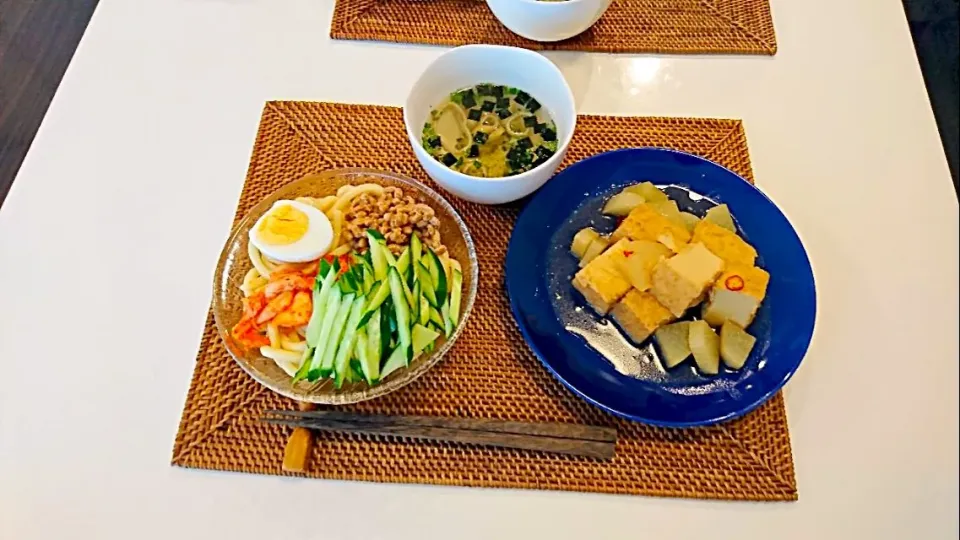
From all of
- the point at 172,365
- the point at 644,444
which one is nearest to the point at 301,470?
the point at 172,365

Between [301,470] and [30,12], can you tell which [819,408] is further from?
[30,12]

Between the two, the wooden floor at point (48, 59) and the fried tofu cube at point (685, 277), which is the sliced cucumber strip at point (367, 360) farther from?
the wooden floor at point (48, 59)

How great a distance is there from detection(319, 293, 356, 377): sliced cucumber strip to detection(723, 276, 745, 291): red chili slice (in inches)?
22.9

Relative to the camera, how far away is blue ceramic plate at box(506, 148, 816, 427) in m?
1.03

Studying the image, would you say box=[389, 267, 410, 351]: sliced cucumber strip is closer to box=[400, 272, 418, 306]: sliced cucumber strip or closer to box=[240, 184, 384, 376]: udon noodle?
box=[400, 272, 418, 306]: sliced cucumber strip

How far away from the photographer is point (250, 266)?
3.84 feet

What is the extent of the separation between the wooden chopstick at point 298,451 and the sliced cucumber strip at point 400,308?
0.21 metres

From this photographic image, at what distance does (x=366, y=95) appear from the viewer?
1.43 metres

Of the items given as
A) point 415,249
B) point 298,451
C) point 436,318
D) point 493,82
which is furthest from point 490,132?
point 298,451

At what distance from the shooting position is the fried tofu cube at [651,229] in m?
1.10

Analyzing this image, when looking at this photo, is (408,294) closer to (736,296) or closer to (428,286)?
(428,286)

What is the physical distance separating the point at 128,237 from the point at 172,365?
29 centimetres

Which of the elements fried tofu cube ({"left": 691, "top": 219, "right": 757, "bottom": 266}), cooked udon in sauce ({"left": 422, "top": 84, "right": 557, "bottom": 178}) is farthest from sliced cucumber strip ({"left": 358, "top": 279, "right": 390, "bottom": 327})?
fried tofu cube ({"left": 691, "top": 219, "right": 757, "bottom": 266})

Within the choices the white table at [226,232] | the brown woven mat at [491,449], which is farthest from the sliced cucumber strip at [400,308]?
the white table at [226,232]
